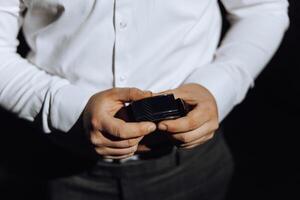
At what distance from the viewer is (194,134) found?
722 millimetres

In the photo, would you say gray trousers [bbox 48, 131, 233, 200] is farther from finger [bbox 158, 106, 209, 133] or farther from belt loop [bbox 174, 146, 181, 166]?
finger [bbox 158, 106, 209, 133]

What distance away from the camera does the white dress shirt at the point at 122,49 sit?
2.58ft

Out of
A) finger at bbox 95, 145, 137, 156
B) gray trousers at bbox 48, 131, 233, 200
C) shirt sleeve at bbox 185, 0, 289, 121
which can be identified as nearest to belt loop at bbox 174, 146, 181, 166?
gray trousers at bbox 48, 131, 233, 200

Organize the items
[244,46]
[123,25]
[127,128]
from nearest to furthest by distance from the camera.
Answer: [127,128] < [123,25] < [244,46]

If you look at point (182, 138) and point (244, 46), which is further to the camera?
point (244, 46)

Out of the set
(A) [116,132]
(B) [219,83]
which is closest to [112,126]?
(A) [116,132]

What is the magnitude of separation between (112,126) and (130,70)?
192 millimetres

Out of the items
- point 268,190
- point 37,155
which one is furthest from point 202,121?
point 268,190

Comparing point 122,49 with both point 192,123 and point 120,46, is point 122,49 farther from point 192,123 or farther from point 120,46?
point 192,123

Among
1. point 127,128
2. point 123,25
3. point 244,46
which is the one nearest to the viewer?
point 127,128

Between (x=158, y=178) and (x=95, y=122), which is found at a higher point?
(x=95, y=122)

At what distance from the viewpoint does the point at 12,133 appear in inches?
69.8

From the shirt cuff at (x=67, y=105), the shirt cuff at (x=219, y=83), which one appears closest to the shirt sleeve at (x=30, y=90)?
the shirt cuff at (x=67, y=105)

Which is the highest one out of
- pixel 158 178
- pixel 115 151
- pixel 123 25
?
pixel 123 25
